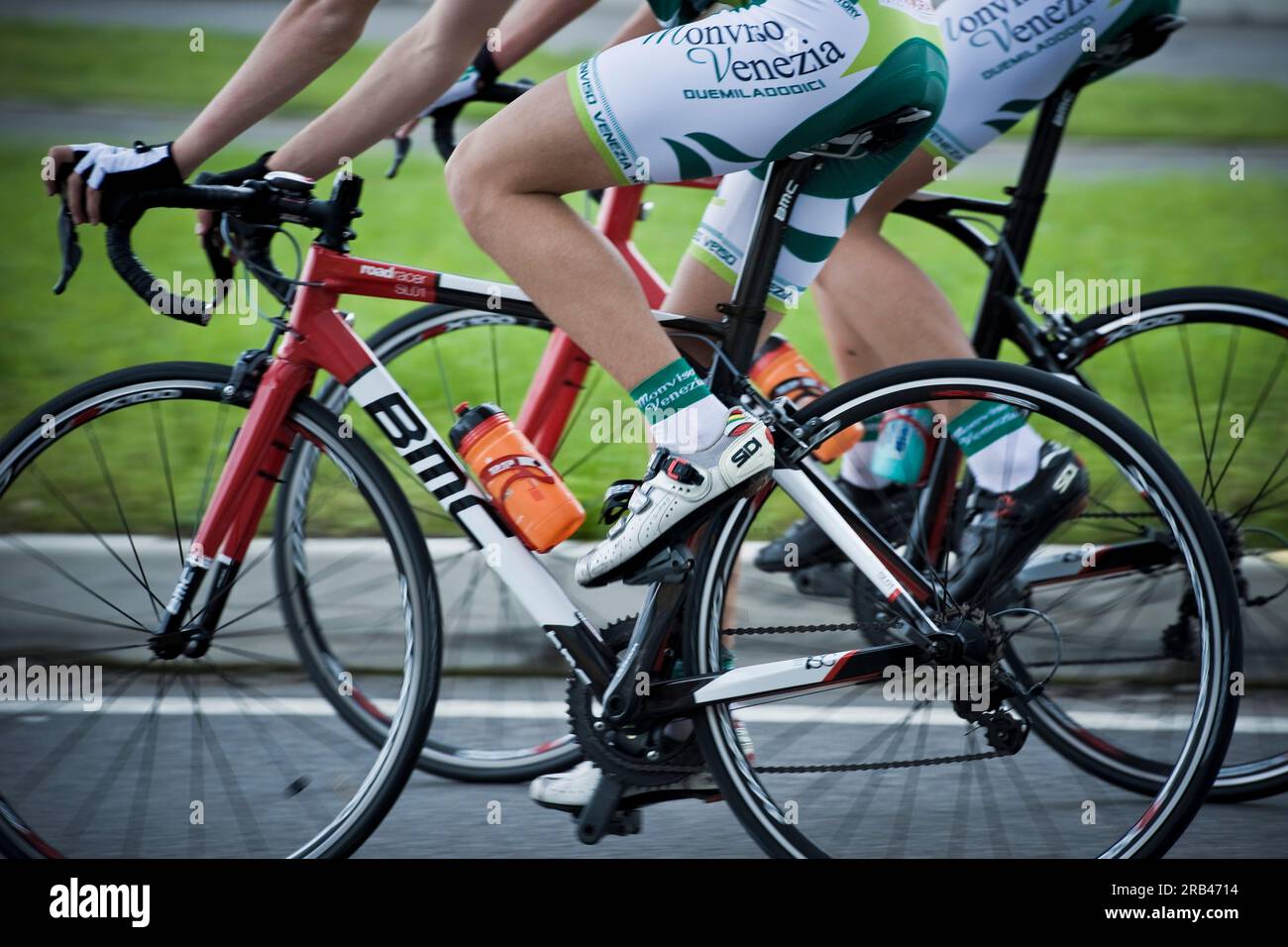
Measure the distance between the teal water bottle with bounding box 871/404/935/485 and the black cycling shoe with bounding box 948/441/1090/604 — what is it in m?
0.17

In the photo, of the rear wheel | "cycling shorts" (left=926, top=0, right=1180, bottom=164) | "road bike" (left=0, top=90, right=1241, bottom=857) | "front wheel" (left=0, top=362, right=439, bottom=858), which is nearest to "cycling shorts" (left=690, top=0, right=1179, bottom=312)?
"cycling shorts" (left=926, top=0, right=1180, bottom=164)

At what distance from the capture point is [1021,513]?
10.8ft

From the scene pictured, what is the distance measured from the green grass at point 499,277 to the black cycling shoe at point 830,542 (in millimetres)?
638

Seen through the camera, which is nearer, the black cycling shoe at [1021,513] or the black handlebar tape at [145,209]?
the black handlebar tape at [145,209]

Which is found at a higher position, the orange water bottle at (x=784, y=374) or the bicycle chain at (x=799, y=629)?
the orange water bottle at (x=784, y=374)

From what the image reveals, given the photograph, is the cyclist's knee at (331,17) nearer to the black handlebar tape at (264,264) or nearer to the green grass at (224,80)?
the black handlebar tape at (264,264)

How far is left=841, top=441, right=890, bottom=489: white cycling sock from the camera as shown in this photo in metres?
3.59

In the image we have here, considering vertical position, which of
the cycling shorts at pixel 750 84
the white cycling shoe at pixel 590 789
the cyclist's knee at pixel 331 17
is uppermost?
the cyclist's knee at pixel 331 17

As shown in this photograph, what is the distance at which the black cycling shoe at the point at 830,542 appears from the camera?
10.8 feet

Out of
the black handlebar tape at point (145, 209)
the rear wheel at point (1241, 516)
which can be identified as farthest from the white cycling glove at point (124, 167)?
the rear wheel at point (1241, 516)

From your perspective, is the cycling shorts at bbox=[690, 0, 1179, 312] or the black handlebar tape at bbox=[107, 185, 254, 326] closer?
the black handlebar tape at bbox=[107, 185, 254, 326]

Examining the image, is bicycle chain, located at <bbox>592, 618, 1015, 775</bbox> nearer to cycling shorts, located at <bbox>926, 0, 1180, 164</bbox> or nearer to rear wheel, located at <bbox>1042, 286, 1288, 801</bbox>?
rear wheel, located at <bbox>1042, 286, 1288, 801</bbox>

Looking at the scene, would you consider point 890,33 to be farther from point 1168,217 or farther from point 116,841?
point 1168,217

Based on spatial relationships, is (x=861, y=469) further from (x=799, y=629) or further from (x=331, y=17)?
(x=331, y=17)
